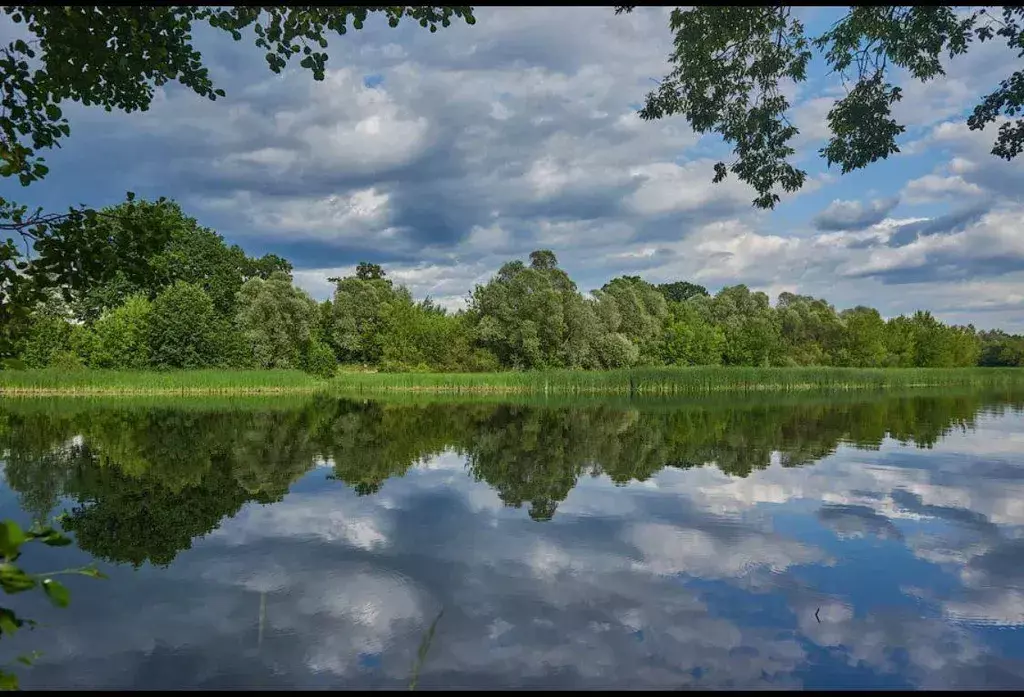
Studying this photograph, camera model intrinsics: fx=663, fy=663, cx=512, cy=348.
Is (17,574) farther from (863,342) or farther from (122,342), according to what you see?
(863,342)

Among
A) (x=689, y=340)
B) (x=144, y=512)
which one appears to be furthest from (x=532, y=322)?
(x=144, y=512)

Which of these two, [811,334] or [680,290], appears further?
[680,290]

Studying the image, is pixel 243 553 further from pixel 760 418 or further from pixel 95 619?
pixel 760 418

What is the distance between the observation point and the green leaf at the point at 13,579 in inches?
81.0

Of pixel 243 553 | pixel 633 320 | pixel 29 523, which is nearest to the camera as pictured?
pixel 243 553

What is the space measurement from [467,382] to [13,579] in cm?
4275

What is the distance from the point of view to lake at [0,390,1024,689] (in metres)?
5.29

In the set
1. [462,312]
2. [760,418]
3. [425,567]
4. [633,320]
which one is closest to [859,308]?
[633,320]

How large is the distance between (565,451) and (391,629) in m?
11.7

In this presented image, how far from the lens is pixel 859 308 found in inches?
4008

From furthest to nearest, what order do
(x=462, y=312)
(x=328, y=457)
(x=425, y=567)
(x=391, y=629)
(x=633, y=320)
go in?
(x=633, y=320)
(x=462, y=312)
(x=328, y=457)
(x=425, y=567)
(x=391, y=629)

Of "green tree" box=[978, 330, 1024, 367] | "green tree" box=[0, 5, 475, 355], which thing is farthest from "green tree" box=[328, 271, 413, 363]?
"green tree" box=[978, 330, 1024, 367]

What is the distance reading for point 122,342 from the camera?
45.9 metres

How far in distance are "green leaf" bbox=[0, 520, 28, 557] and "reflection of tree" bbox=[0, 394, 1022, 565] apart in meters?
6.93
